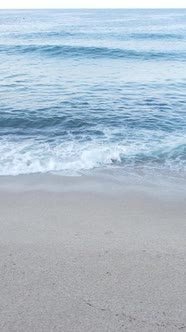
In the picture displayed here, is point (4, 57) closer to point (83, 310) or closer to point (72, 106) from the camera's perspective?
point (72, 106)

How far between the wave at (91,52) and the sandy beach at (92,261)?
18.1m

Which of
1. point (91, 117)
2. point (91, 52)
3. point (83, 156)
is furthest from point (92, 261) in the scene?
point (91, 52)

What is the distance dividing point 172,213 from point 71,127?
475 centimetres

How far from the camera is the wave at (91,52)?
22391mm

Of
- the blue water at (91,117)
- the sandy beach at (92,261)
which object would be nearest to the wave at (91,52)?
the blue water at (91,117)

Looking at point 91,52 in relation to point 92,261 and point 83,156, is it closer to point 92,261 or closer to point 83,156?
point 83,156

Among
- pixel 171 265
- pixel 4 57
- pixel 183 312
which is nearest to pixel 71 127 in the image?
pixel 171 265

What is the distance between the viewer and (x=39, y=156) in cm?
715

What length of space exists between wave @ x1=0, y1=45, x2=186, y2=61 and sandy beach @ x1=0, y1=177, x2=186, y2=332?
1808 cm

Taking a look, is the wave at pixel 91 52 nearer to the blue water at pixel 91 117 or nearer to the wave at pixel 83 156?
the blue water at pixel 91 117

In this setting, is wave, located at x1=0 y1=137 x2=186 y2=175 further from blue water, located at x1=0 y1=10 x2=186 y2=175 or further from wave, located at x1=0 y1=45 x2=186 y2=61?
wave, located at x1=0 y1=45 x2=186 y2=61

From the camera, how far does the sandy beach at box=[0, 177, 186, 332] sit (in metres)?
3.11

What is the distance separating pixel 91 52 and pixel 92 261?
21828 millimetres

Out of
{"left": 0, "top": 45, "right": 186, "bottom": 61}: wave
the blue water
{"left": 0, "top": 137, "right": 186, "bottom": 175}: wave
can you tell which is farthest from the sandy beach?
{"left": 0, "top": 45, "right": 186, "bottom": 61}: wave
